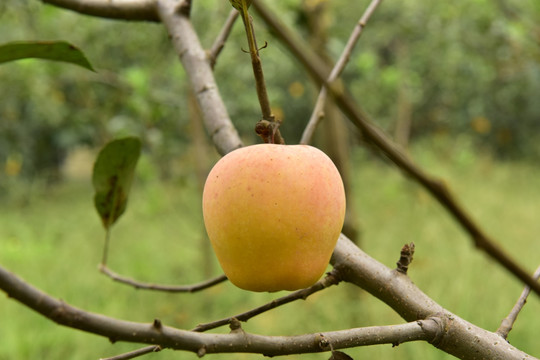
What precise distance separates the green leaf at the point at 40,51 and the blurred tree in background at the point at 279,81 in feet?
4.63

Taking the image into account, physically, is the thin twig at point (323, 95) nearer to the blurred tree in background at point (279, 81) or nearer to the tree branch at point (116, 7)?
the tree branch at point (116, 7)

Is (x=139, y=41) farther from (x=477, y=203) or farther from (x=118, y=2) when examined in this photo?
(x=477, y=203)

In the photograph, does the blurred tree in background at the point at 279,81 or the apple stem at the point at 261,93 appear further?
the blurred tree in background at the point at 279,81

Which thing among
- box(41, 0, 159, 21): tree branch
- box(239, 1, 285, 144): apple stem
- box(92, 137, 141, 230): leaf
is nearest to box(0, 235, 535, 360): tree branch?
box(239, 1, 285, 144): apple stem

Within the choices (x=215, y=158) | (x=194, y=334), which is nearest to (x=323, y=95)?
(x=194, y=334)

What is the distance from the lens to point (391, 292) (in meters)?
0.41

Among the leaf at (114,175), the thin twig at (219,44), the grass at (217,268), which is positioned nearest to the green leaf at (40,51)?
the leaf at (114,175)

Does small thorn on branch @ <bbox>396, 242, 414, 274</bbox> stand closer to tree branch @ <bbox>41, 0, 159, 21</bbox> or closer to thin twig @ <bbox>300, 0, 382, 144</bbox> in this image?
thin twig @ <bbox>300, 0, 382, 144</bbox>

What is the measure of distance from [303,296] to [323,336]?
0.10 m

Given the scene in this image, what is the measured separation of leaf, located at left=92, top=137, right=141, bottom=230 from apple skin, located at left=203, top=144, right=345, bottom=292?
0.50 ft

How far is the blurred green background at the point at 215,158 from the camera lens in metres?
2.18

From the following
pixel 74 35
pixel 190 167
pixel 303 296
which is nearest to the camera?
pixel 303 296

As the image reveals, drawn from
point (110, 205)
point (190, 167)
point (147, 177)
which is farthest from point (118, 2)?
point (190, 167)

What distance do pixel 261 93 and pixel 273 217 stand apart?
0.08 metres
